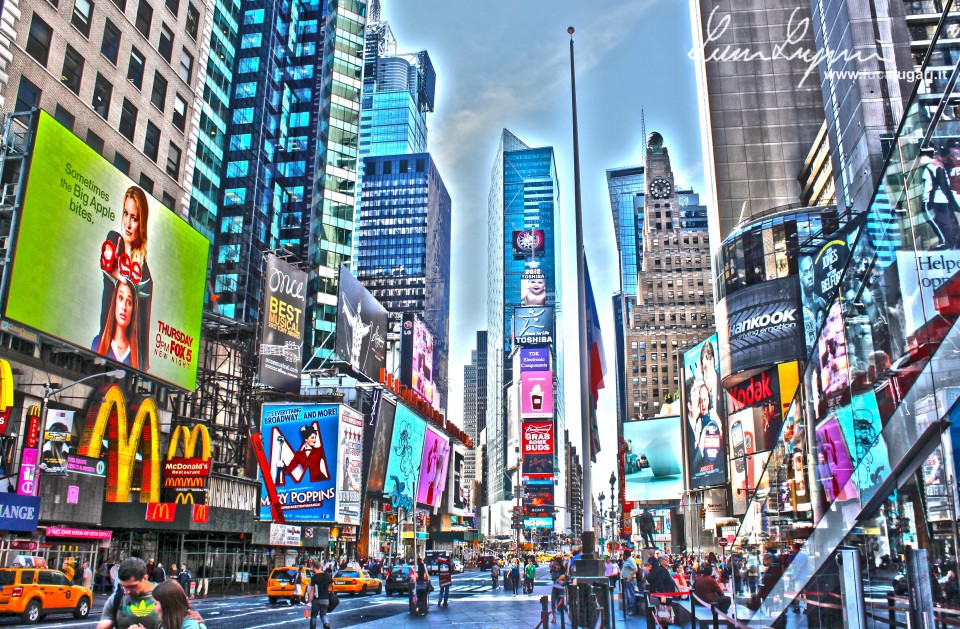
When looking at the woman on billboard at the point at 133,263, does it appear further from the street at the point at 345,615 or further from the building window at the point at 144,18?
the street at the point at 345,615

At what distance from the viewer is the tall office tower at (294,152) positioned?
277 feet

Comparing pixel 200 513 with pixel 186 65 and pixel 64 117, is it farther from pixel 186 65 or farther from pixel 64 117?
pixel 186 65

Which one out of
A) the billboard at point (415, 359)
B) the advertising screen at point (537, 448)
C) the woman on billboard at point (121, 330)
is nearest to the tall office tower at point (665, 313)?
the advertising screen at point (537, 448)

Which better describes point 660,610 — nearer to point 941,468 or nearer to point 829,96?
point 941,468

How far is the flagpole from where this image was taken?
1861 cm

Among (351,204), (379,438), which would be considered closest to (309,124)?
(351,204)

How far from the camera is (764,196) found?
92.0m

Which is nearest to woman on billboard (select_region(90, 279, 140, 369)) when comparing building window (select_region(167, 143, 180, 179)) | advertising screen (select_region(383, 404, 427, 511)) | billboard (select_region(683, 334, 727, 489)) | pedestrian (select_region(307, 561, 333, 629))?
building window (select_region(167, 143, 180, 179))

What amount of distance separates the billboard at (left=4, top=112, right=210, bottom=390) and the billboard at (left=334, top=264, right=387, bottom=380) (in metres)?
30.8

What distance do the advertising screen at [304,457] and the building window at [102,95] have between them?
34.5 meters

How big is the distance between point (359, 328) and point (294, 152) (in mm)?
34216

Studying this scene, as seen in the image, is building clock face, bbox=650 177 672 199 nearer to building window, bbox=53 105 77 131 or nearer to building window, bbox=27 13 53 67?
building window, bbox=53 105 77 131

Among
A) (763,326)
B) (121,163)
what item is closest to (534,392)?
(763,326)

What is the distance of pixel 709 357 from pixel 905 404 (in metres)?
84.0
